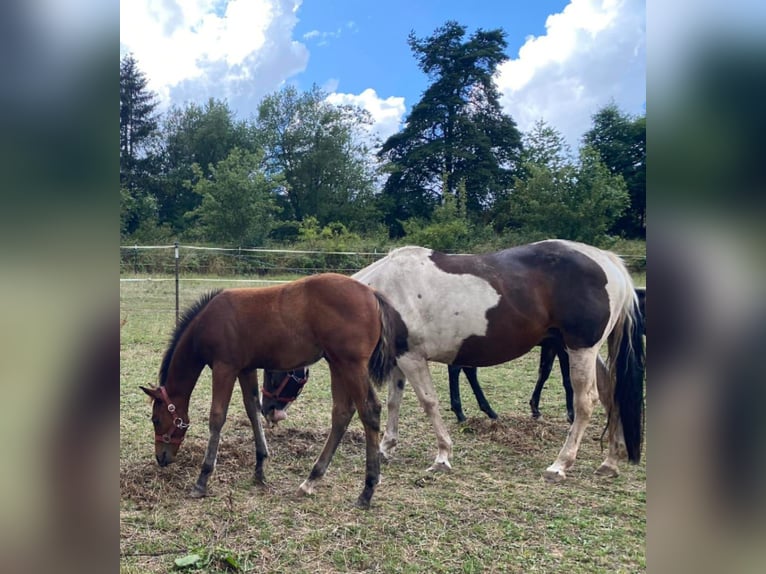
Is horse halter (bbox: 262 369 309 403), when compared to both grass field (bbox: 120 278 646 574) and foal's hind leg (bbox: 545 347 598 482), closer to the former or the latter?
grass field (bbox: 120 278 646 574)

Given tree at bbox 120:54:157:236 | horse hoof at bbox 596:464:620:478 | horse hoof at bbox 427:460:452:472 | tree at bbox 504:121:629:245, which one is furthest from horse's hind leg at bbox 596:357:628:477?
tree at bbox 120:54:157:236

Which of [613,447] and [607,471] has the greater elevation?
[613,447]

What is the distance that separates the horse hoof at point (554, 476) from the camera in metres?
3.95

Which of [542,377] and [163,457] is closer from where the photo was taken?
[163,457]

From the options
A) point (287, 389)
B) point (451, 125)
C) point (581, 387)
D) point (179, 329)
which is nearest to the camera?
point (179, 329)

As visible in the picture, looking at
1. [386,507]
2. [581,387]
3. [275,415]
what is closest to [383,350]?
[386,507]

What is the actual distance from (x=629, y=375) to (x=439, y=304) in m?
1.57

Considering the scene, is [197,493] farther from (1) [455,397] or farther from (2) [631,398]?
(2) [631,398]

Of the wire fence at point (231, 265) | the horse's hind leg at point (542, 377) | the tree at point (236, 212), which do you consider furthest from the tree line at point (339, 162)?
the horse's hind leg at point (542, 377)

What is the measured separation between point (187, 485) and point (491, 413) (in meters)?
3.20

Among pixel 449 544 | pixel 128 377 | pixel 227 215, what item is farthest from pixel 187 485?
pixel 227 215

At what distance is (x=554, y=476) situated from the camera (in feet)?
13.1

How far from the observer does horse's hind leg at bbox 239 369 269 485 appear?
12.6 ft

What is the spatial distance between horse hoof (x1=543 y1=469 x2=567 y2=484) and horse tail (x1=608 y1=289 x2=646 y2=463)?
0.52m
